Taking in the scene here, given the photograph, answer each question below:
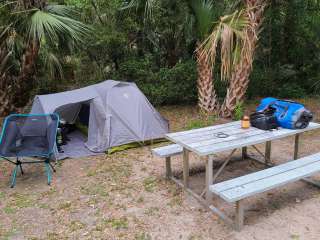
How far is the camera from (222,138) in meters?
3.30

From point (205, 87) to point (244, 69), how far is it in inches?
35.7

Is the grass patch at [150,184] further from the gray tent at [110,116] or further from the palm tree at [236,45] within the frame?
the palm tree at [236,45]

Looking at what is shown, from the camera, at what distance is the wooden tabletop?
9.97 ft

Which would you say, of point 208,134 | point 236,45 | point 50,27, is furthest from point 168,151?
point 50,27

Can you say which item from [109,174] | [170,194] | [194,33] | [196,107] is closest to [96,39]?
[194,33]

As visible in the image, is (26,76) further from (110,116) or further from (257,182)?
(257,182)

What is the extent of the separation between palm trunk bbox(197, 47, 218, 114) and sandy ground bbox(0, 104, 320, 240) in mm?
2377

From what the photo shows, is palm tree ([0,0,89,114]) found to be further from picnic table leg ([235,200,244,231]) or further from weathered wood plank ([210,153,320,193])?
picnic table leg ([235,200,244,231])

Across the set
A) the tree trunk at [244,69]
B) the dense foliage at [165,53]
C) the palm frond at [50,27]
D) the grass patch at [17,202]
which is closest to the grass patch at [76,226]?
the grass patch at [17,202]

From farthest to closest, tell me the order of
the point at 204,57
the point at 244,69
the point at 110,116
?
1. the point at 204,57
2. the point at 244,69
3. the point at 110,116

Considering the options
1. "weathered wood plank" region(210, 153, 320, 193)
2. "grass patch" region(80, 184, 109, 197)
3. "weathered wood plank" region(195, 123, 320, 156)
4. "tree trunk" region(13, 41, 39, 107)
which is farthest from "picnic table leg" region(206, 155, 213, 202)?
"tree trunk" region(13, 41, 39, 107)

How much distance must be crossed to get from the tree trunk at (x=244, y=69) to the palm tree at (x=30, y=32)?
307 cm

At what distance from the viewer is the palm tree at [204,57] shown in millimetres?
5703

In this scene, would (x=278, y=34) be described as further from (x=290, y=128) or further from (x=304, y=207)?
(x=304, y=207)
